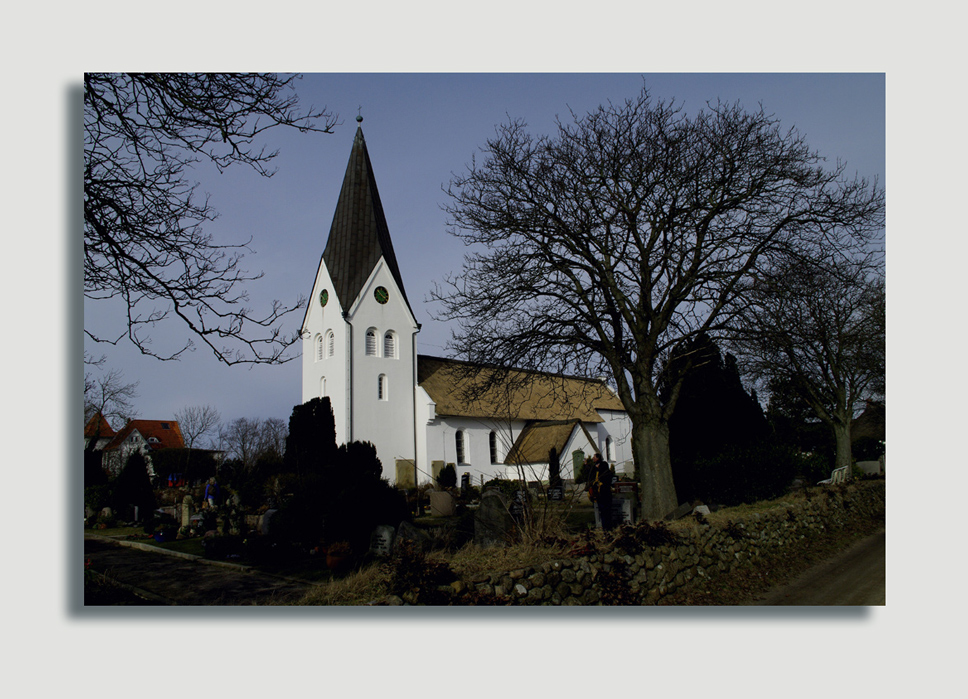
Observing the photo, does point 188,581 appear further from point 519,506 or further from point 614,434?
point 614,434

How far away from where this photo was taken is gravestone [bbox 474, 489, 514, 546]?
7.01 m

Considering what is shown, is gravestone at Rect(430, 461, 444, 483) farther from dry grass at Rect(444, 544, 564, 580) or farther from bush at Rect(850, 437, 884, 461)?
dry grass at Rect(444, 544, 564, 580)

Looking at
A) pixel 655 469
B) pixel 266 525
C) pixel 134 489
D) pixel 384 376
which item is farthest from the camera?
pixel 384 376

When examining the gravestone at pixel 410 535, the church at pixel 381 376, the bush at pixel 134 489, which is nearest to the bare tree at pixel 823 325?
the gravestone at pixel 410 535

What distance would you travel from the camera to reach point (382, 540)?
766 cm

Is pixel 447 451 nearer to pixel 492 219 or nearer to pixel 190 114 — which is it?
pixel 492 219

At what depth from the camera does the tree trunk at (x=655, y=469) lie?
9.85m

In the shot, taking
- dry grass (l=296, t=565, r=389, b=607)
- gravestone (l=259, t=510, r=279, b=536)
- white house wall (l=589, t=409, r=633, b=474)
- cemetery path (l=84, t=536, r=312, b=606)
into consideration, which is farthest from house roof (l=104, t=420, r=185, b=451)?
white house wall (l=589, t=409, r=633, b=474)

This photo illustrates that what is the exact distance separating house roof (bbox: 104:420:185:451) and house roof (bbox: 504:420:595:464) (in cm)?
1701

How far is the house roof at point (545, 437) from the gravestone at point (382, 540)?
62.7 ft

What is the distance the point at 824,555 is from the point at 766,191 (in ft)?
16.6

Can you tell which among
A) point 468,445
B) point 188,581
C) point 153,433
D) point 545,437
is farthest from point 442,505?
point 545,437

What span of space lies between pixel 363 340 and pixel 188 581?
17.9 metres

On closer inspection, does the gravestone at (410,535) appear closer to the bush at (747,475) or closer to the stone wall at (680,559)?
the stone wall at (680,559)
